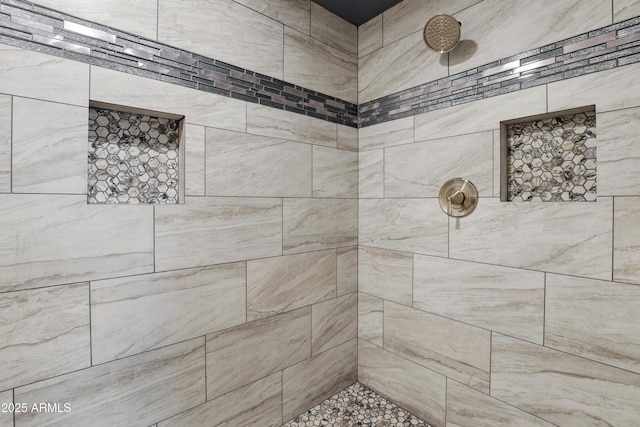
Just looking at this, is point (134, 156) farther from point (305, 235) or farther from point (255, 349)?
point (255, 349)

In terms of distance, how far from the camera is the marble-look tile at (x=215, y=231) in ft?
4.17

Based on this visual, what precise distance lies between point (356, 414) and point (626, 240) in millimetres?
1488

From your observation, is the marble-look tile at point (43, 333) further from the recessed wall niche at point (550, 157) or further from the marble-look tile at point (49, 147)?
the recessed wall niche at point (550, 157)

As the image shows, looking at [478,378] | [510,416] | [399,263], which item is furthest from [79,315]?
[510,416]

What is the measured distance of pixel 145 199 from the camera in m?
1.28

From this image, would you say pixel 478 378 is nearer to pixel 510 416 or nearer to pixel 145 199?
pixel 510 416

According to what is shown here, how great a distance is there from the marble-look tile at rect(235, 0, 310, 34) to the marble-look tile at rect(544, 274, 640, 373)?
1713mm

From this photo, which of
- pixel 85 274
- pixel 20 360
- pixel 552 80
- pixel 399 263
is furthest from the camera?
pixel 399 263

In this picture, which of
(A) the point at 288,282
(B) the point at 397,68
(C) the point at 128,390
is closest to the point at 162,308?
(C) the point at 128,390

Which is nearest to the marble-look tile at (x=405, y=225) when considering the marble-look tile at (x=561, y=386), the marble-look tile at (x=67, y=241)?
the marble-look tile at (x=561, y=386)

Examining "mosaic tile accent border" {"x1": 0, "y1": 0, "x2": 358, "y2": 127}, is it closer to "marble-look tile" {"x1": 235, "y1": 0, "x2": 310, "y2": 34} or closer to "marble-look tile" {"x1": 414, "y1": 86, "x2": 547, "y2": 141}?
"marble-look tile" {"x1": 235, "y1": 0, "x2": 310, "y2": 34}

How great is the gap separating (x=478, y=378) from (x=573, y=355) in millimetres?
414

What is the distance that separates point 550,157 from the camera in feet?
4.27

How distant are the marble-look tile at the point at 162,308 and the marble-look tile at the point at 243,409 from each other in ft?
1.10
